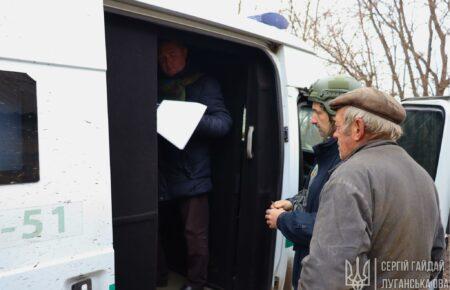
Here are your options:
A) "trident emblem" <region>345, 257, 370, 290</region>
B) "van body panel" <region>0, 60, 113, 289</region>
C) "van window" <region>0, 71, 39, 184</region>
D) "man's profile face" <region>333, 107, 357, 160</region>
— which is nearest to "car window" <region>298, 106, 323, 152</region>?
"man's profile face" <region>333, 107, 357, 160</region>

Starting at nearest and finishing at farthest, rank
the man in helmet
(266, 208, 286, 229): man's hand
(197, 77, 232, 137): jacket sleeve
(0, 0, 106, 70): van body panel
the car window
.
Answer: (0, 0, 106, 70): van body panel → the man in helmet → (266, 208, 286, 229): man's hand → (197, 77, 232, 137): jacket sleeve → the car window

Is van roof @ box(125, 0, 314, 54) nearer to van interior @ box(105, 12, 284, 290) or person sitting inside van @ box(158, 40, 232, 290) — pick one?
van interior @ box(105, 12, 284, 290)

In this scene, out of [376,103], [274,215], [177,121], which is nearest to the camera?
[376,103]

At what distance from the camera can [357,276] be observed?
4.40 feet

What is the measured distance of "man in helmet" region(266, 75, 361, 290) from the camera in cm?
180

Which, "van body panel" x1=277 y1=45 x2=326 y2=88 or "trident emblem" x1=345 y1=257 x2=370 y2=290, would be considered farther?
"van body panel" x1=277 y1=45 x2=326 y2=88

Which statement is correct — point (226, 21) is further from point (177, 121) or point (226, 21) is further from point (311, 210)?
point (311, 210)

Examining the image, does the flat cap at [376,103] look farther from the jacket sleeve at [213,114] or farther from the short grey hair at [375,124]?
the jacket sleeve at [213,114]

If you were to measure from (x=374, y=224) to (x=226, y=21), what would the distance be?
4.08 feet

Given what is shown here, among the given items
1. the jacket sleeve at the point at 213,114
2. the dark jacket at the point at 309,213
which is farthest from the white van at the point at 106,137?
the dark jacket at the point at 309,213

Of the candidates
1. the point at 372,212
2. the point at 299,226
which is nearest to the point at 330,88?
the point at 299,226

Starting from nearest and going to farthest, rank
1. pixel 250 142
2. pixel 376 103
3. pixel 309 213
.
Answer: pixel 376 103
pixel 309 213
pixel 250 142

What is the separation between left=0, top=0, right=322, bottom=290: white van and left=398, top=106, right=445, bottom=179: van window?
92 centimetres

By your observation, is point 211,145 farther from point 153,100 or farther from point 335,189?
point 335,189
